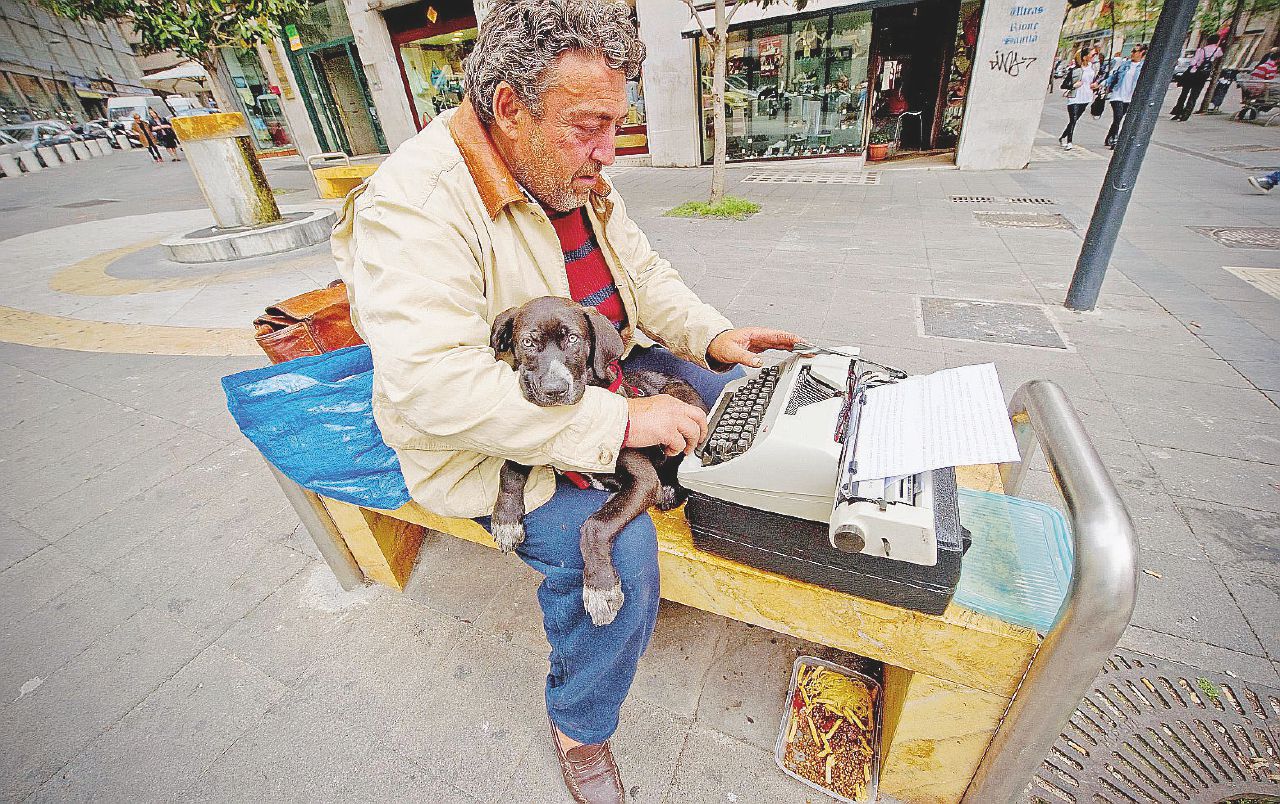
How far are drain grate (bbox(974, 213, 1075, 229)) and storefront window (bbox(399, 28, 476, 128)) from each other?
14622 mm

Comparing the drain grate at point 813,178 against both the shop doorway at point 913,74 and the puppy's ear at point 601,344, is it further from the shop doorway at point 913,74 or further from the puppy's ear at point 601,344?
the puppy's ear at point 601,344

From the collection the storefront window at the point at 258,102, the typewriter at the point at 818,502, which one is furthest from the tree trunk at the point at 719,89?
the storefront window at the point at 258,102

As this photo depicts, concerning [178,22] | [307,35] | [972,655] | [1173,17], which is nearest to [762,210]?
[1173,17]

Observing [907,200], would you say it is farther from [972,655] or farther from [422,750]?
[422,750]

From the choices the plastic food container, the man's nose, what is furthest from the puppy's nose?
the plastic food container

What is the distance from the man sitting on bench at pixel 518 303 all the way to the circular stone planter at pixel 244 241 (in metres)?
6.80

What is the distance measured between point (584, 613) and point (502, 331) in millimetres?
872

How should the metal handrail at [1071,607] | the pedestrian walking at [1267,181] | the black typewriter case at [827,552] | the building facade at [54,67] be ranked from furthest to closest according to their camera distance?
the building facade at [54,67], the pedestrian walking at [1267,181], the black typewriter case at [827,552], the metal handrail at [1071,607]

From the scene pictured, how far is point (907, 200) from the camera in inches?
317

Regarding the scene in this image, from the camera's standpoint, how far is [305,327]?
6.66 feet

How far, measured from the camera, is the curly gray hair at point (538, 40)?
1374 mm

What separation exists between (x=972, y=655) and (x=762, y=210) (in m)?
7.66

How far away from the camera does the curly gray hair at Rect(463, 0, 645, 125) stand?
4.51 feet

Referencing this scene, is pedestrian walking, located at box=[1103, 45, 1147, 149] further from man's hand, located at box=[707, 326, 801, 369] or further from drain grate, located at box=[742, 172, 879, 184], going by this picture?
man's hand, located at box=[707, 326, 801, 369]
